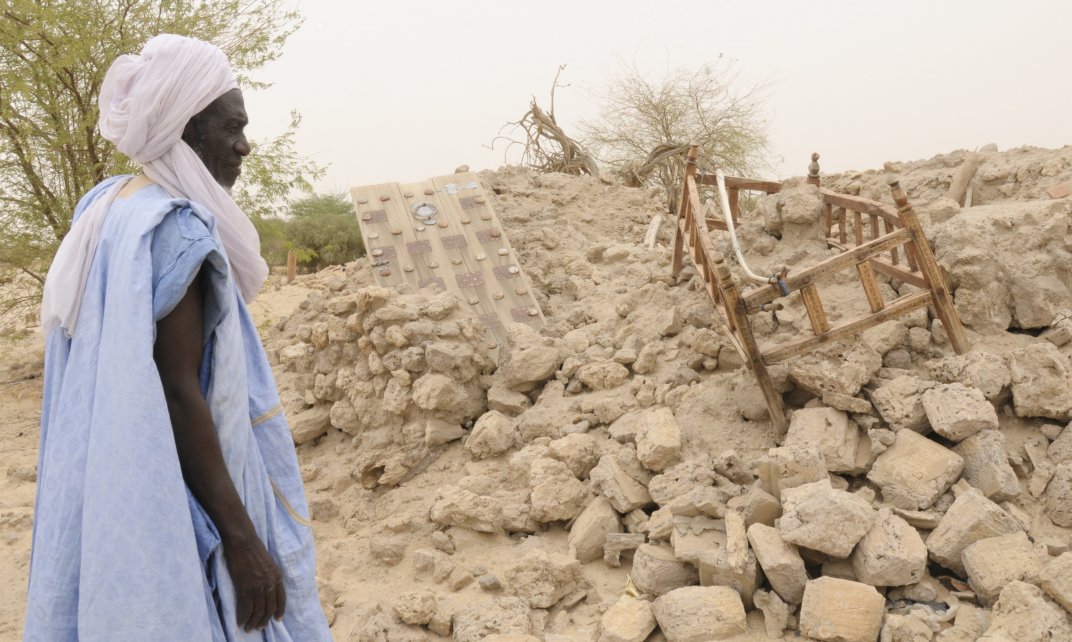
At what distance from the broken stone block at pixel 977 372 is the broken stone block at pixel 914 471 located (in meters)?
0.36

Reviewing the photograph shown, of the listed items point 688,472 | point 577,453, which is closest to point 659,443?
point 688,472

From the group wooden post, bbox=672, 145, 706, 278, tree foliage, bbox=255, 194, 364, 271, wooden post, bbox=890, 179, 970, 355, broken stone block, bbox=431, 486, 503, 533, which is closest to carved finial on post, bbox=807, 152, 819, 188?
wooden post, bbox=672, 145, 706, 278

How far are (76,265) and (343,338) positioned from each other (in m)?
3.26

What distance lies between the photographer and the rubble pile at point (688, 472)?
2674 millimetres

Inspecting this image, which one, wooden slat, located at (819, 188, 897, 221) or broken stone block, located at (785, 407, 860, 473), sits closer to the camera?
broken stone block, located at (785, 407, 860, 473)

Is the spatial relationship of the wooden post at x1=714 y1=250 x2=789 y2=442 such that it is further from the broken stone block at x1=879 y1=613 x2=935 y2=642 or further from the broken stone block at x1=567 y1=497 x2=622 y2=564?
the broken stone block at x1=879 y1=613 x2=935 y2=642

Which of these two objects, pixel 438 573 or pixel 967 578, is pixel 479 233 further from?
pixel 967 578

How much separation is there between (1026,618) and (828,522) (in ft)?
1.92

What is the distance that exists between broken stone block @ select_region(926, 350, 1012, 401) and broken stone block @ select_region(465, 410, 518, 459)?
1.92 m

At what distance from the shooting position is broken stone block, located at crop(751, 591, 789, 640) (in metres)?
2.65

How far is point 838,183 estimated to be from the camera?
6441mm

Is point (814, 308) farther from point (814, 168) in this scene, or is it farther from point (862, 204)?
point (814, 168)

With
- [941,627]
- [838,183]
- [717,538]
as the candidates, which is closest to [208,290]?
[717,538]

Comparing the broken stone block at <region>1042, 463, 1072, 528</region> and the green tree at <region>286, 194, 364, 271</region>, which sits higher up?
the green tree at <region>286, 194, 364, 271</region>
